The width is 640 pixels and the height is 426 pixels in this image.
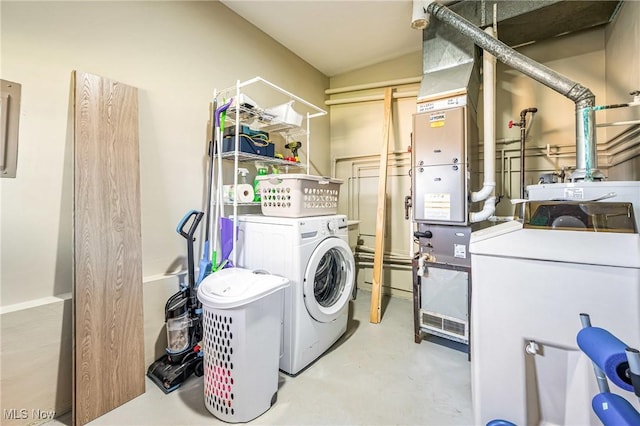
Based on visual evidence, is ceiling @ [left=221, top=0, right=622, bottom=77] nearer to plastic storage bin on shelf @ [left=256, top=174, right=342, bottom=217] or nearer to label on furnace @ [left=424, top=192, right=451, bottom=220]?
label on furnace @ [left=424, top=192, right=451, bottom=220]

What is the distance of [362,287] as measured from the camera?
363 centimetres

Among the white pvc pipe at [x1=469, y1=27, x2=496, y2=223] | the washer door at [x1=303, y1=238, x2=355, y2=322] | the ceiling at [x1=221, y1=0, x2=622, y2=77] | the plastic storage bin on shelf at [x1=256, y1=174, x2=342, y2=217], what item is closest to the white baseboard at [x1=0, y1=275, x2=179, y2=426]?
the plastic storage bin on shelf at [x1=256, y1=174, x2=342, y2=217]

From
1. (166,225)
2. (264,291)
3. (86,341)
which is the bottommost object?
(86,341)

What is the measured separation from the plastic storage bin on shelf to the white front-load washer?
89 mm

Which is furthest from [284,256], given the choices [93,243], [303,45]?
[303,45]

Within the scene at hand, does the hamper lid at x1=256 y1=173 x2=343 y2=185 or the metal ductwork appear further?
the hamper lid at x1=256 y1=173 x2=343 y2=185

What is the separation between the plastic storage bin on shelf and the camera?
1.89 m

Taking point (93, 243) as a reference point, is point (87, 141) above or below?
above

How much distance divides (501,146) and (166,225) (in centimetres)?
319

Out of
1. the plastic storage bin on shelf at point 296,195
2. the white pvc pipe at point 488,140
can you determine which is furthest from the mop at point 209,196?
the white pvc pipe at point 488,140

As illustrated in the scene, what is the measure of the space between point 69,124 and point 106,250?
29.8 inches

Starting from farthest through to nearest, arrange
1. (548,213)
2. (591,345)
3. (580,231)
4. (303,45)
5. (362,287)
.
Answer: (362,287) < (303,45) < (548,213) < (580,231) < (591,345)

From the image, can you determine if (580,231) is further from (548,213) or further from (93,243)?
(93,243)

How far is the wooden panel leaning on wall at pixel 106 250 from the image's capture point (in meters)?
1.46
